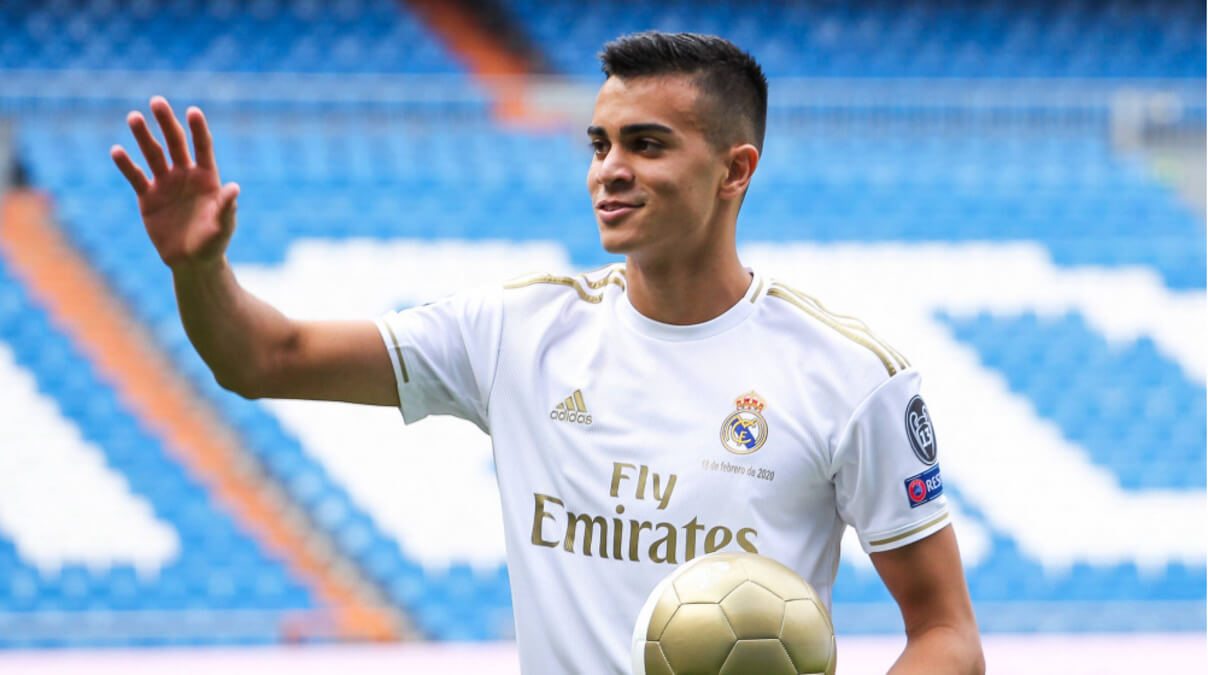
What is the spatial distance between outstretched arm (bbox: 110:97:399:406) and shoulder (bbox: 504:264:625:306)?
395mm

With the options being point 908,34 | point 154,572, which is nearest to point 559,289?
point 154,572

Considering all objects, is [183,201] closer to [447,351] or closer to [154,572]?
[447,351]

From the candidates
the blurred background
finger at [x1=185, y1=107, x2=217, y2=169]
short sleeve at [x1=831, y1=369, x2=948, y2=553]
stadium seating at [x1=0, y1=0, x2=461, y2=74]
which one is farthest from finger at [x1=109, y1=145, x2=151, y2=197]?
stadium seating at [x1=0, y1=0, x2=461, y2=74]

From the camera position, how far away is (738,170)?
3154 millimetres

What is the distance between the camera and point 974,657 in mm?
2916

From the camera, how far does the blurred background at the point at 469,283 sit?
34.1ft

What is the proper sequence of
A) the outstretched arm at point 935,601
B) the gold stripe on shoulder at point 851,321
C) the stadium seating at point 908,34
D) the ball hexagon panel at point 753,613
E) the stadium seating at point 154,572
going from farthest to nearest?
the stadium seating at point 908,34
the stadium seating at point 154,572
the gold stripe on shoulder at point 851,321
the outstretched arm at point 935,601
the ball hexagon panel at point 753,613

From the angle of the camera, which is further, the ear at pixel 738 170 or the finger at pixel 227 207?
the ear at pixel 738 170

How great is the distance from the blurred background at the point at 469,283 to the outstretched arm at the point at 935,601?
6132 millimetres

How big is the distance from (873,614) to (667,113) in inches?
315

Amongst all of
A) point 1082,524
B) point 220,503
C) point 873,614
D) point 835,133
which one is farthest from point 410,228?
point 1082,524

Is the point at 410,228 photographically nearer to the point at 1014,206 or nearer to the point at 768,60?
the point at 768,60

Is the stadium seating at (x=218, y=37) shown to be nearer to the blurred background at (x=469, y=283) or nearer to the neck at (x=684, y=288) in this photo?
the blurred background at (x=469, y=283)

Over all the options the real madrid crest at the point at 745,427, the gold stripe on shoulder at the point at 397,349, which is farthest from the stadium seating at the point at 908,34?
the real madrid crest at the point at 745,427
